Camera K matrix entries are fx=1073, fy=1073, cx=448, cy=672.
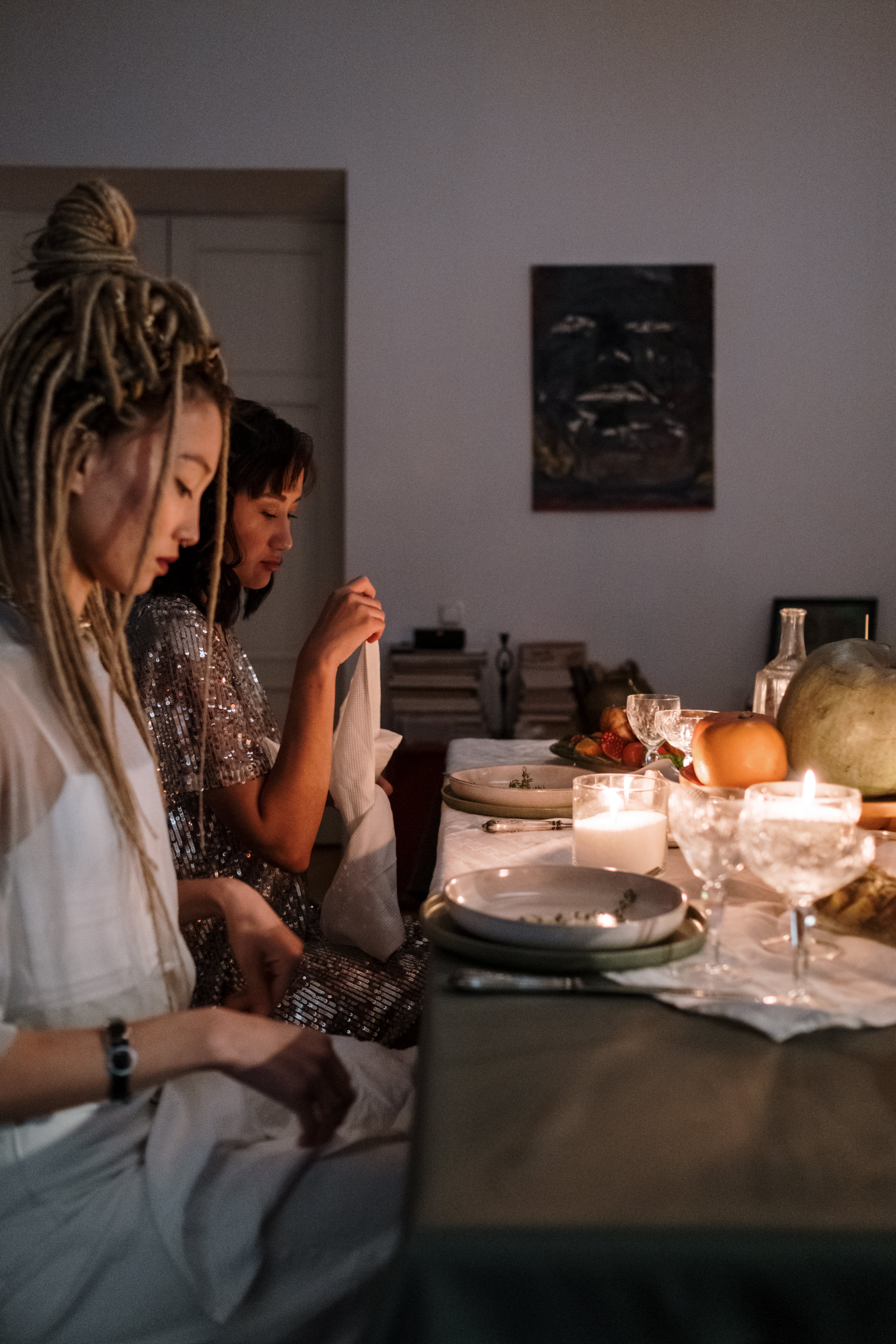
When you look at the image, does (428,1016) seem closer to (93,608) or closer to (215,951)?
(93,608)

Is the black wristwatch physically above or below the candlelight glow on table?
below

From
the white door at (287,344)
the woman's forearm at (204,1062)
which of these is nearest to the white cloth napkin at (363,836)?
the woman's forearm at (204,1062)

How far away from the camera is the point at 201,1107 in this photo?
89 centimetres

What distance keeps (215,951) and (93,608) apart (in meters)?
0.62

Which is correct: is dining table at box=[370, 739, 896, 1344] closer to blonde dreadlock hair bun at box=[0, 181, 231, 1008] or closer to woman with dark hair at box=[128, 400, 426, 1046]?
blonde dreadlock hair bun at box=[0, 181, 231, 1008]


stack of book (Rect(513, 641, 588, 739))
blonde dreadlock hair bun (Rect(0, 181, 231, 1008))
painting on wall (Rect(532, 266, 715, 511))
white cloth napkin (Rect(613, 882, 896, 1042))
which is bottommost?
stack of book (Rect(513, 641, 588, 739))

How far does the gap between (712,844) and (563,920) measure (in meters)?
0.14

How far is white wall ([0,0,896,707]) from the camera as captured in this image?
4.10 metres

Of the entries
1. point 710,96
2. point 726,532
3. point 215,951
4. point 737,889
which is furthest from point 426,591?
point 737,889

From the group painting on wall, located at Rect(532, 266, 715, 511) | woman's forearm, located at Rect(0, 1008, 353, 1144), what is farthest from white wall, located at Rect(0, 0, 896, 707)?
woman's forearm, located at Rect(0, 1008, 353, 1144)

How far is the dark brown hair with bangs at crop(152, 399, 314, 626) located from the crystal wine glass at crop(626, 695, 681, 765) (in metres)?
0.64

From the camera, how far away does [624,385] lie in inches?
163

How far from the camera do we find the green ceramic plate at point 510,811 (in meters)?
1.50

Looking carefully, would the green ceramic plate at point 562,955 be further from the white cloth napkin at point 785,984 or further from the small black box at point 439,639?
the small black box at point 439,639
